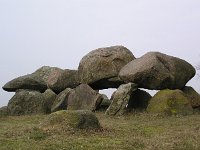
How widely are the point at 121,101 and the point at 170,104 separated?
3.89m

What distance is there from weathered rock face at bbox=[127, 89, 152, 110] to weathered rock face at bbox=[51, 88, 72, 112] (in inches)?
239

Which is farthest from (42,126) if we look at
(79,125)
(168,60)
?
(168,60)

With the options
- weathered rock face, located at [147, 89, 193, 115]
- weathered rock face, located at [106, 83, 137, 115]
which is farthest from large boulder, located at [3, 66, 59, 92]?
weathered rock face, located at [147, 89, 193, 115]

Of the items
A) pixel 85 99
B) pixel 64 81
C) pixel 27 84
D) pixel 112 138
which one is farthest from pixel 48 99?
pixel 112 138

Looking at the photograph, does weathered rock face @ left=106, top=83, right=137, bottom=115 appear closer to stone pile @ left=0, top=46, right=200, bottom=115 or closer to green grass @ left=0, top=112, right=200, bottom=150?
stone pile @ left=0, top=46, right=200, bottom=115

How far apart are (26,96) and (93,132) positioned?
705 inches

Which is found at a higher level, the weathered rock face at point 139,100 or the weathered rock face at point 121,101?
the weathered rock face at point 121,101

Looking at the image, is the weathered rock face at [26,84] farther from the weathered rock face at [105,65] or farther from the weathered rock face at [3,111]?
the weathered rock face at [105,65]

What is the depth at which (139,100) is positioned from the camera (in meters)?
35.5

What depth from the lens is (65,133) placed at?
19.6 m

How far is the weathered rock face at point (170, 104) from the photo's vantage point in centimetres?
3003

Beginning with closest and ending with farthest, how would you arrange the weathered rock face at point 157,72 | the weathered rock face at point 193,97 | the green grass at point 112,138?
the green grass at point 112,138
the weathered rock face at point 157,72
the weathered rock face at point 193,97

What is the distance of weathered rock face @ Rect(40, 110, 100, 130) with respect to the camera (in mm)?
20734

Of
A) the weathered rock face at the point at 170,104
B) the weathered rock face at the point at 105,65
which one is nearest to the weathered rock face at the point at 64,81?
the weathered rock face at the point at 105,65
